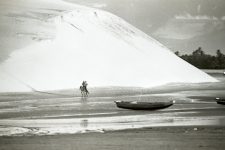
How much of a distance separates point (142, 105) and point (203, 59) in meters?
1.19

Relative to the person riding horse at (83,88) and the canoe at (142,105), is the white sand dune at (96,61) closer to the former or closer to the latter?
the person riding horse at (83,88)

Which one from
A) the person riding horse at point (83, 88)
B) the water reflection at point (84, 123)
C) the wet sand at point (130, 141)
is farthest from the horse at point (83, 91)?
the wet sand at point (130, 141)

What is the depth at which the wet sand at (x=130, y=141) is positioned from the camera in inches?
222

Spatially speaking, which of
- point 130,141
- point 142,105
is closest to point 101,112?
point 142,105

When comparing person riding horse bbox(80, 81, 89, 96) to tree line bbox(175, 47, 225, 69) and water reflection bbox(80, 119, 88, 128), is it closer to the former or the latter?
water reflection bbox(80, 119, 88, 128)

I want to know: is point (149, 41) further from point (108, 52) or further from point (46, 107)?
point (46, 107)

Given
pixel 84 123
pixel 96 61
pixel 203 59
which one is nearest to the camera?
pixel 84 123

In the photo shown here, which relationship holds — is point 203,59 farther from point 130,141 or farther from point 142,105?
point 130,141

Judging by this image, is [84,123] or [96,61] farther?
[96,61]

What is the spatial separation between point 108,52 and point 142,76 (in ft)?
2.03

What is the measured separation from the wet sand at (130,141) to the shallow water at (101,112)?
18cm

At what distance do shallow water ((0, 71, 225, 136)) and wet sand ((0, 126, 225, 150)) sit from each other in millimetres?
178

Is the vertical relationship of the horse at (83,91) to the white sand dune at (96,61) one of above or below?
below

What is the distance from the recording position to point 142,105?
6.47 meters
